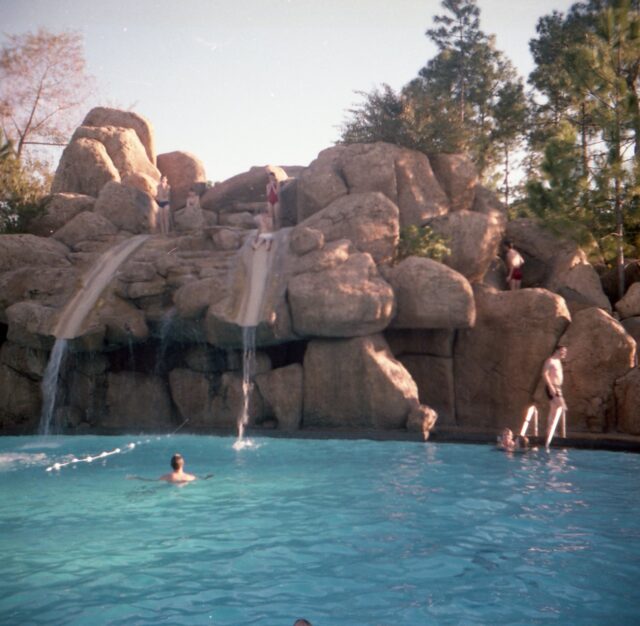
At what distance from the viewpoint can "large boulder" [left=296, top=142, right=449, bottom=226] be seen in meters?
20.0

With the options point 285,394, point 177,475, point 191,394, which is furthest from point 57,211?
point 177,475

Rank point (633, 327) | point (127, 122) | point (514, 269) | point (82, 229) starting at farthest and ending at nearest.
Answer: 1. point (127, 122)
2. point (82, 229)
3. point (514, 269)
4. point (633, 327)

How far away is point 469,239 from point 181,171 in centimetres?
1591

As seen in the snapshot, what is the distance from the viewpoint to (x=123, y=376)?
16531 millimetres

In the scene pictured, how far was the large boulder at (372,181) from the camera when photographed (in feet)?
65.6

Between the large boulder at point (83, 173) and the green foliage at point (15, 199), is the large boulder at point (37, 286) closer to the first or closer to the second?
the green foliage at point (15, 199)

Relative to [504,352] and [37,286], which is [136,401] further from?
[504,352]

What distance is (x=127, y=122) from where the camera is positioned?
31094mm

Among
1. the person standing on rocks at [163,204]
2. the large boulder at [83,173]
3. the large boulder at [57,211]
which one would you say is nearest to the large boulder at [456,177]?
the person standing on rocks at [163,204]

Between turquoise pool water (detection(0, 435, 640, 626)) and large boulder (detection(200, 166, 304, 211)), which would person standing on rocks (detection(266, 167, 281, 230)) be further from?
turquoise pool water (detection(0, 435, 640, 626))

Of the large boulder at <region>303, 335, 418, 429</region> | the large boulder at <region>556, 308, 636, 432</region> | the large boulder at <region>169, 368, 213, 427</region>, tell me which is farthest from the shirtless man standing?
the large boulder at <region>169, 368, 213, 427</region>

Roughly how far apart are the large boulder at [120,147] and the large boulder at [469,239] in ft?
46.4

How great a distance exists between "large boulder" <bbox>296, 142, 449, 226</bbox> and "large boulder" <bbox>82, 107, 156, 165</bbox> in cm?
1299

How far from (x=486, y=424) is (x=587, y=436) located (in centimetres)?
300
